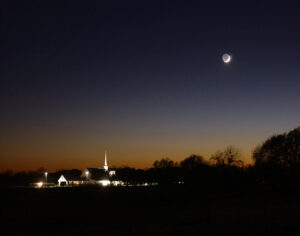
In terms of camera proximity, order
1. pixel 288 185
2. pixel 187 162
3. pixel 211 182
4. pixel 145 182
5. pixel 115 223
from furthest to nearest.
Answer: pixel 187 162 → pixel 145 182 → pixel 211 182 → pixel 288 185 → pixel 115 223

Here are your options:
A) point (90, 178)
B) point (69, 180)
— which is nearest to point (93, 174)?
point (90, 178)

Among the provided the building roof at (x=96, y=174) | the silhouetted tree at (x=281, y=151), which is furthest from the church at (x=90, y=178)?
the silhouetted tree at (x=281, y=151)

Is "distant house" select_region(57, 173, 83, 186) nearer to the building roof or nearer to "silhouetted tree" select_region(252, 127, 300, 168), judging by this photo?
the building roof

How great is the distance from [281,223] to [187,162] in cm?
13141

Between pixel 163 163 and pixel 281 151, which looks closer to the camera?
pixel 281 151

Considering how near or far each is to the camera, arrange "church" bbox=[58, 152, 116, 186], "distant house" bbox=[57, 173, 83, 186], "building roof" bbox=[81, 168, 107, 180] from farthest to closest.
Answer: "distant house" bbox=[57, 173, 83, 186] < "building roof" bbox=[81, 168, 107, 180] < "church" bbox=[58, 152, 116, 186]

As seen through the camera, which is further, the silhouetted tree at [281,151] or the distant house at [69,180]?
the distant house at [69,180]

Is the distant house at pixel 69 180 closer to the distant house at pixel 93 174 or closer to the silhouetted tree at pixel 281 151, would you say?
the distant house at pixel 93 174

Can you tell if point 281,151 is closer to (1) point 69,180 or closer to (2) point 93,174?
(2) point 93,174

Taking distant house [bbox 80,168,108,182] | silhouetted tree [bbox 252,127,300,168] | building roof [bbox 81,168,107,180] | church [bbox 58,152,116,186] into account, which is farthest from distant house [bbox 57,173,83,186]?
silhouetted tree [bbox 252,127,300,168]

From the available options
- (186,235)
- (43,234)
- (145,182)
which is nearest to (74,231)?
(43,234)

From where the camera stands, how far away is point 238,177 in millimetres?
77688

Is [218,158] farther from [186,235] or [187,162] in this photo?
[186,235]

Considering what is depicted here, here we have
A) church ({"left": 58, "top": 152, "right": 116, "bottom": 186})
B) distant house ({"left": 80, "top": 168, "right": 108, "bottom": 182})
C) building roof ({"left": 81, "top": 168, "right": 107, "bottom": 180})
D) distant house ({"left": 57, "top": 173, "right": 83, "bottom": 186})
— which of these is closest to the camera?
church ({"left": 58, "top": 152, "right": 116, "bottom": 186})
